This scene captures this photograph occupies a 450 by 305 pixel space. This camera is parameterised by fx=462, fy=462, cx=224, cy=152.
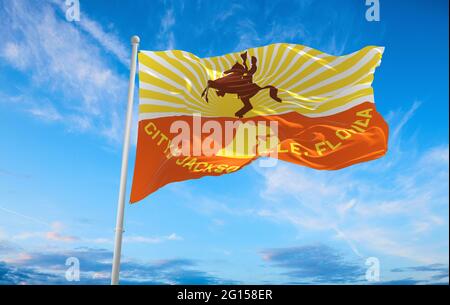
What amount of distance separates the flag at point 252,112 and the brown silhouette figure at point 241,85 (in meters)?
0.03

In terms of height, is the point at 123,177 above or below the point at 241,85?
below

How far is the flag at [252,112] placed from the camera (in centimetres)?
1220

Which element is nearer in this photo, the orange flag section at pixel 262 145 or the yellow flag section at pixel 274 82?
the orange flag section at pixel 262 145

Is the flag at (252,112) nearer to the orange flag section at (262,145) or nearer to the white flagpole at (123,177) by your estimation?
the orange flag section at (262,145)

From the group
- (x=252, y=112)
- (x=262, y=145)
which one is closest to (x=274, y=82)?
(x=252, y=112)

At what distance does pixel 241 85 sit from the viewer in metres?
13.7

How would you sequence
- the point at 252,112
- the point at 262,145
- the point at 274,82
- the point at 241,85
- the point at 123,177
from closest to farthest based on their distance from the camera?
the point at 123,177, the point at 262,145, the point at 252,112, the point at 274,82, the point at 241,85

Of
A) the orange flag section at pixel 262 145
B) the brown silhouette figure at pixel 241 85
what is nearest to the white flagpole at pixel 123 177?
the orange flag section at pixel 262 145

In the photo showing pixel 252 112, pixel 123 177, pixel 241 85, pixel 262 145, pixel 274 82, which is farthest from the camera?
pixel 241 85

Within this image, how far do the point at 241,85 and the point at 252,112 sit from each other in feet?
3.14

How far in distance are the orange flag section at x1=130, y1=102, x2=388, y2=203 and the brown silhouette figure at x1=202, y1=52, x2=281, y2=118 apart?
635 millimetres

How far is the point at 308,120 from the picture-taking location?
13.0 m

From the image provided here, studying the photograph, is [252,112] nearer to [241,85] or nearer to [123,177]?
[241,85]

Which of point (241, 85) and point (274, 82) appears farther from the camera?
point (241, 85)
